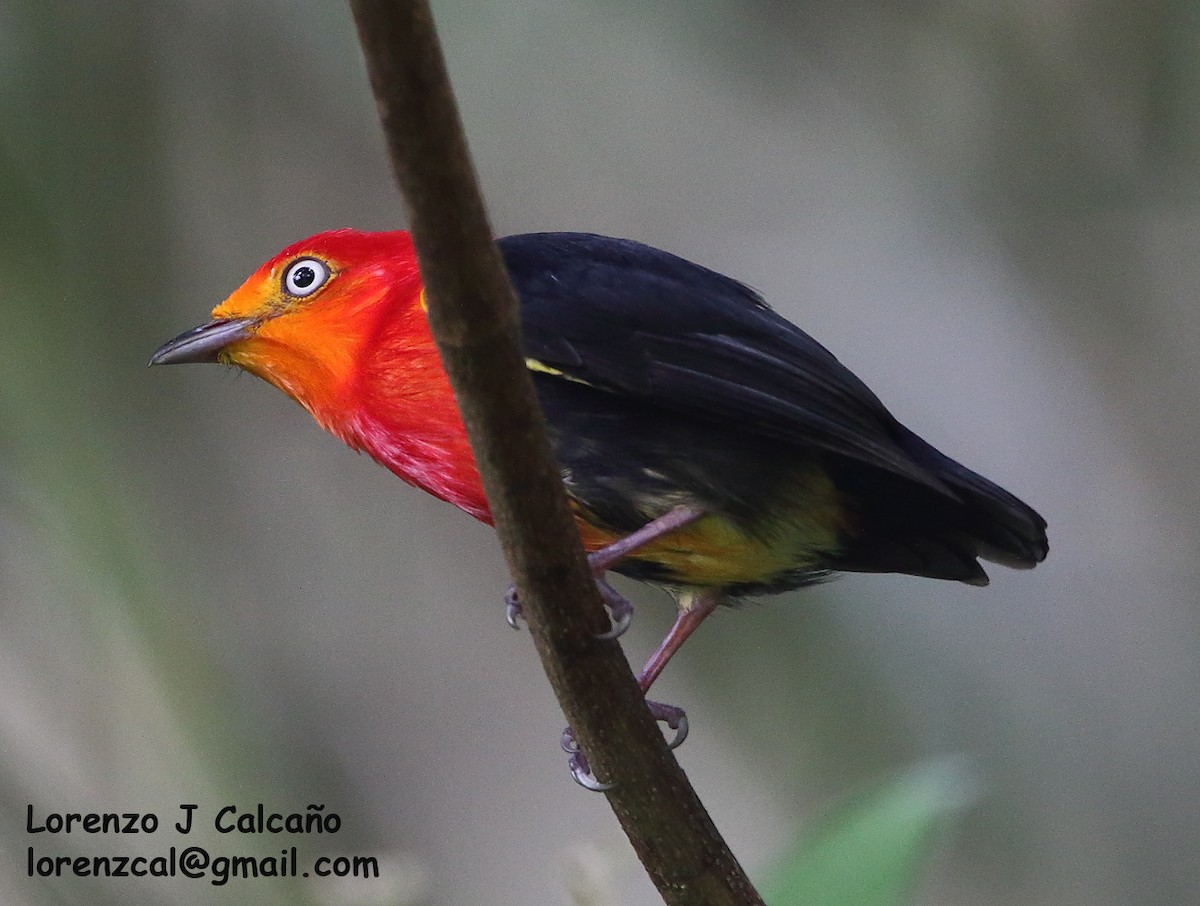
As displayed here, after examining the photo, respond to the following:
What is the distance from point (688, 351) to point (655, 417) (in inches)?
5.1

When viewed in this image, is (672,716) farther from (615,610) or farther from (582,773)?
(615,610)

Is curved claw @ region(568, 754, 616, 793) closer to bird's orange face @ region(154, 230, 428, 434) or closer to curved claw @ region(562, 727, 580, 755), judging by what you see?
curved claw @ region(562, 727, 580, 755)

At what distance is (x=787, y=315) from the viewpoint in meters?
4.28

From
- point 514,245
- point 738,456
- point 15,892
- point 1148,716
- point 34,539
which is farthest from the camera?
point 1148,716

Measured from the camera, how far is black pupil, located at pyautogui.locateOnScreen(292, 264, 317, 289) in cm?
249

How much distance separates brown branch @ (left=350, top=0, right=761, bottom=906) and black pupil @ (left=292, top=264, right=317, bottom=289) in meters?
1.09

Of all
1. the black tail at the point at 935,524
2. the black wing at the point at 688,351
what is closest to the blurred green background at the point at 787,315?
the black tail at the point at 935,524

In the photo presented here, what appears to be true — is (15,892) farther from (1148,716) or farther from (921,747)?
(1148,716)

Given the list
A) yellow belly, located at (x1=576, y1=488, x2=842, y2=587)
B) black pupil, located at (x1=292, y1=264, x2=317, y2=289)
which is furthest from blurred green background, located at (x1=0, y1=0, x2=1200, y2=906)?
yellow belly, located at (x1=576, y1=488, x2=842, y2=587)

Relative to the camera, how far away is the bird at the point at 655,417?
2.13m

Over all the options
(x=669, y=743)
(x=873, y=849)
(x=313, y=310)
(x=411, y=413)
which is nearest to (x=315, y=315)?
(x=313, y=310)

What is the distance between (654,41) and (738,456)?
273 cm

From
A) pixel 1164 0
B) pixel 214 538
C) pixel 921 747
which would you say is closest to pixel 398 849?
pixel 214 538

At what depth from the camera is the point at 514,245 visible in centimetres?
240
